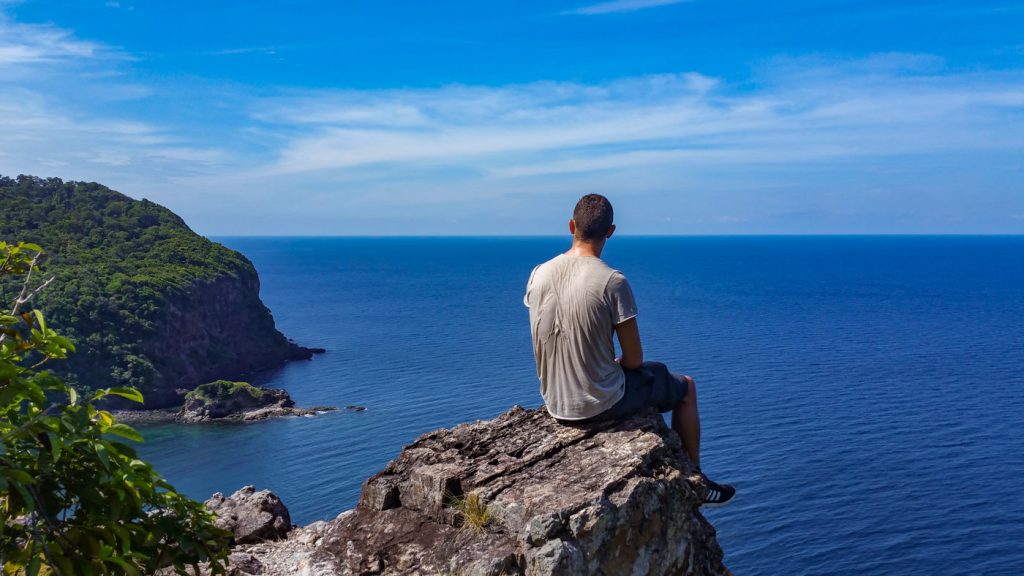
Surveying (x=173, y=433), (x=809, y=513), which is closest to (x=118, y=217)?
(x=173, y=433)

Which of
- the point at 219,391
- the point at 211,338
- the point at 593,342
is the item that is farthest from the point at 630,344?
the point at 211,338

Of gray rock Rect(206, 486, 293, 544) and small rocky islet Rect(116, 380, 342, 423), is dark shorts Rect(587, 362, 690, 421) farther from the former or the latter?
small rocky islet Rect(116, 380, 342, 423)

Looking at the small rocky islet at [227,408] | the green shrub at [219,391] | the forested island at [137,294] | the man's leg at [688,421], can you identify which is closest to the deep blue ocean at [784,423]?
the small rocky islet at [227,408]

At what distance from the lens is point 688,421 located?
867 centimetres

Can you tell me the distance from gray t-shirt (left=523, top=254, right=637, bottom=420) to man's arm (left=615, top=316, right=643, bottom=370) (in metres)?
0.09

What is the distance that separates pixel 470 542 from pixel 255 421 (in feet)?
238

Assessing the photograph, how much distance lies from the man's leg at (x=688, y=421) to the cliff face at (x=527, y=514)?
14 cm

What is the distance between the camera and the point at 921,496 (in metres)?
48.6

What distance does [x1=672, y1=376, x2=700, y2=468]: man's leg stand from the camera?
8.66 metres

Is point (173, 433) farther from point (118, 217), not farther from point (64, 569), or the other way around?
point (64, 569)

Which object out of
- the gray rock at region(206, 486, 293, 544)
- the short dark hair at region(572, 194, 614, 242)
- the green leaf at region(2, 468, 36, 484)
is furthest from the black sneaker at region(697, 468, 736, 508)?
the green leaf at region(2, 468, 36, 484)

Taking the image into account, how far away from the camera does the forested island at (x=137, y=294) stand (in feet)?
271

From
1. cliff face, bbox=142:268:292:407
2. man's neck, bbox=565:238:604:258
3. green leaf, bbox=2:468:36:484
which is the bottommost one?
cliff face, bbox=142:268:292:407

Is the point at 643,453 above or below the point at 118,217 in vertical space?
below
